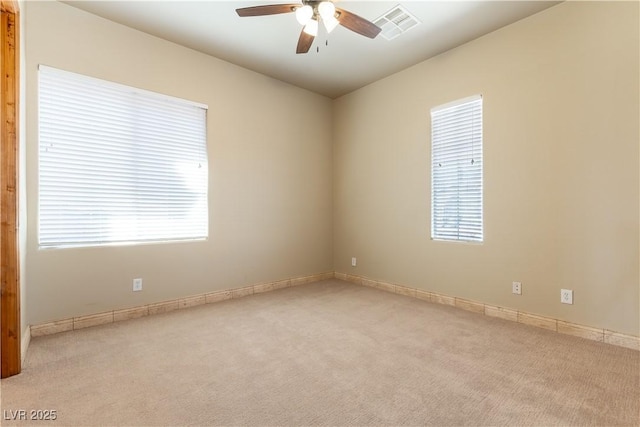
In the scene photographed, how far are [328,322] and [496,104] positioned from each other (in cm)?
284

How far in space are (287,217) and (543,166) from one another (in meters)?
3.11

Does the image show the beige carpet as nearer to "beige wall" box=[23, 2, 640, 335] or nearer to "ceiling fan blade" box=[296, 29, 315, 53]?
"beige wall" box=[23, 2, 640, 335]

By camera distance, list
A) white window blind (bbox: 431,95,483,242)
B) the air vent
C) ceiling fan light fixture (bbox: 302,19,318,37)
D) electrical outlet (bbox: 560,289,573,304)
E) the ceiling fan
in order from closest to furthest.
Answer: the ceiling fan
ceiling fan light fixture (bbox: 302,19,318,37)
electrical outlet (bbox: 560,289,573,304)
the air vent
white window blind (bbox: 431,95,483,242)

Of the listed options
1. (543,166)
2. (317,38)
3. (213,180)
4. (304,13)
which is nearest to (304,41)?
(304,13)

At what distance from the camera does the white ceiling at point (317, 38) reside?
2771mm

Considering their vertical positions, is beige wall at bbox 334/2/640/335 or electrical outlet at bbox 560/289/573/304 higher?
beige wall at bbox 334/2/640/335

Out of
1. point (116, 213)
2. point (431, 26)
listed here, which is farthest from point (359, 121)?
point (116, 213)

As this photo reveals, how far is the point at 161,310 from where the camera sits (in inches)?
130

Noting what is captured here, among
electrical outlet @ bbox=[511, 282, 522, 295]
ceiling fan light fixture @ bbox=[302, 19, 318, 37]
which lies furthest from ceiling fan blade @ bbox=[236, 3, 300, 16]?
electrical outlet @ bbox=[511, 282, 522, 295]

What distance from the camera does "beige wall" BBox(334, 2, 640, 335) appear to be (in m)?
2.43

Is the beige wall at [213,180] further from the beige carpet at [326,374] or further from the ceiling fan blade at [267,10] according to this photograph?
the ceiling fan blade at [267,10]

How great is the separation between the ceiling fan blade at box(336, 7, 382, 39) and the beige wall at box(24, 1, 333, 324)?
2.03 meters

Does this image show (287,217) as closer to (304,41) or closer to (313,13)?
(304,41)

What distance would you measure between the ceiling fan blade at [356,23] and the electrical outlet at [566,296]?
2785mm
